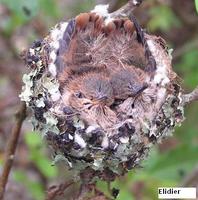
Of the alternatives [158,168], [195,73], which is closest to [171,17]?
[195,73]

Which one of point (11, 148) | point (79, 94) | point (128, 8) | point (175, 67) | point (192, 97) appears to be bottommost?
point (11, 148)

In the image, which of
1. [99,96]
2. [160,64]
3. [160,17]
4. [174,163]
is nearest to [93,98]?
[99,96]

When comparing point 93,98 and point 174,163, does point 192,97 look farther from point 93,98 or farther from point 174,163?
point 174,163

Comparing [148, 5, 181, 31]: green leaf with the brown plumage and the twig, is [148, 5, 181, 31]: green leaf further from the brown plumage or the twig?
the twig

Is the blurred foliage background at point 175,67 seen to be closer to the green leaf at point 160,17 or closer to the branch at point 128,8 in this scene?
the green leaf at point 160,17

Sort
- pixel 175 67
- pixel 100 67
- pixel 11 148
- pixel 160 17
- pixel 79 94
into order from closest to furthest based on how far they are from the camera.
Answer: pixel 11 148
pixel 79 94
pixel 100 67
pixel 160 17
pixel 175 67

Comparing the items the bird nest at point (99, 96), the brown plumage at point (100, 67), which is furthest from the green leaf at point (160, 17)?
the bird nest at point (99, 96)

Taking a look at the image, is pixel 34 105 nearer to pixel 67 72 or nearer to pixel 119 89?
pixel 67 72
